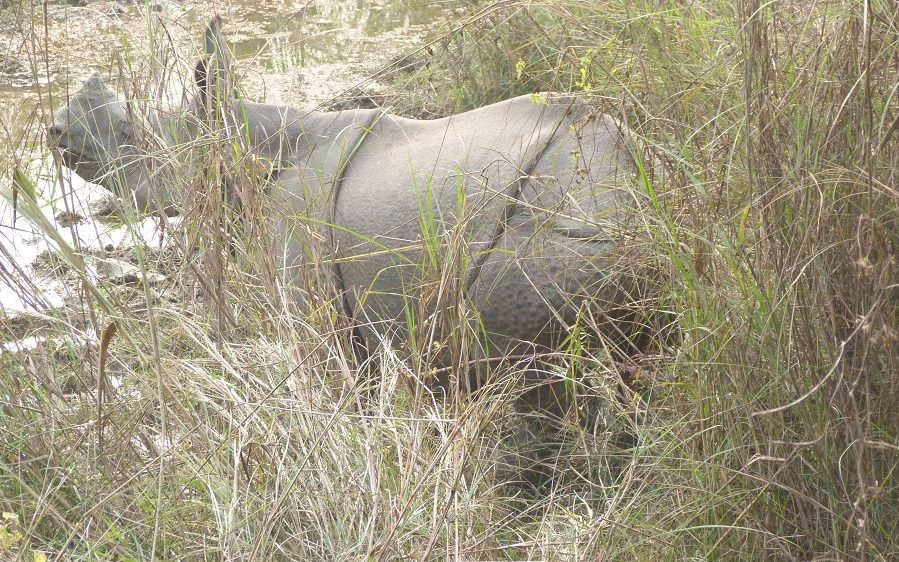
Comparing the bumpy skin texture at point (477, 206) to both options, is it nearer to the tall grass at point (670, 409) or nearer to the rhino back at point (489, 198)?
the rhino back at point (489, 198)

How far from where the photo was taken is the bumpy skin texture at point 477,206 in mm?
2637

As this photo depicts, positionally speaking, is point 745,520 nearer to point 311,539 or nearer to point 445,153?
point 311,539

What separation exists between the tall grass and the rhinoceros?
17cm

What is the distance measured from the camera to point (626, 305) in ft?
8.18

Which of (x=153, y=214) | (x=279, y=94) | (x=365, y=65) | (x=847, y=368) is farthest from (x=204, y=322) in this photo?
(x=365, y=65)

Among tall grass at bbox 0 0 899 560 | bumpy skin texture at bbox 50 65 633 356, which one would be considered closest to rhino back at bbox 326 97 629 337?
bumpy skin texture at bbox 50 65 633 356

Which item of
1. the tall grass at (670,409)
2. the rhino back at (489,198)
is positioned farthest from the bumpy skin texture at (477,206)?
the tall grass at (670,409)

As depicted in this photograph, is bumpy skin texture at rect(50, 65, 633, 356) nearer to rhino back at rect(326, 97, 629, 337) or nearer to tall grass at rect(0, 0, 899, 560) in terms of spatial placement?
rhino back at rect(326, 97, 629, 337)

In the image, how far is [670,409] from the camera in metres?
2.30

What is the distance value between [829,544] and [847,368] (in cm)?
34

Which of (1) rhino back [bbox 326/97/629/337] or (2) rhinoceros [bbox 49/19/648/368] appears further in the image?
(1) rhino back [bbox 326/97/629/337]

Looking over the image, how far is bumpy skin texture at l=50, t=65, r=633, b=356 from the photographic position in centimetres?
264

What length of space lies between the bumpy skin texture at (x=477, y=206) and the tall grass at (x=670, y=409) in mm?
206

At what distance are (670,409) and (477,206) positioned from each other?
2.75 feet
